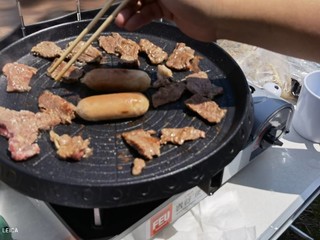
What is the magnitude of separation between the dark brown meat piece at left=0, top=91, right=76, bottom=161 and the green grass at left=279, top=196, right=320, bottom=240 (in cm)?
190

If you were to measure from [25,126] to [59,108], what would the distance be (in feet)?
0.52

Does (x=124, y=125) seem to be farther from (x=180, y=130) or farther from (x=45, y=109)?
(x=45, y=109)

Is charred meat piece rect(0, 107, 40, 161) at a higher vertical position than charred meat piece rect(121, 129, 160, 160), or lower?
higher

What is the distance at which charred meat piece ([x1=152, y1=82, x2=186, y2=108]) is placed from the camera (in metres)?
1.70

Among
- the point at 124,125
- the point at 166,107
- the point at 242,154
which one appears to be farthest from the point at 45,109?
the point at 242,154

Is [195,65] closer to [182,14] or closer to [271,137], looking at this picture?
[182,14]

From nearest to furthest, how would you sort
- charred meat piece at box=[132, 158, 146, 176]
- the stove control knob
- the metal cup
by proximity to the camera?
charred meat piece at box=[132, 158, 146, 176] < the stove control knob < the metal cup

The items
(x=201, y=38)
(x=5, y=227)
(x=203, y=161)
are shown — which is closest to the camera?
(x=203, y=161)

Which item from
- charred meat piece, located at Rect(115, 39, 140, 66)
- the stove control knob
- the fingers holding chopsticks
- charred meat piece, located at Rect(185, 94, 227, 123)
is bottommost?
the stove control knob

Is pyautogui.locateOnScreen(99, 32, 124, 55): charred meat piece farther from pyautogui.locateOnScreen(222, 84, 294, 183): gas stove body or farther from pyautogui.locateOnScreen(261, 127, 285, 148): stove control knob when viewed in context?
pyautogui.locateOnScreen(261, 127, 285, 148): stove control knob

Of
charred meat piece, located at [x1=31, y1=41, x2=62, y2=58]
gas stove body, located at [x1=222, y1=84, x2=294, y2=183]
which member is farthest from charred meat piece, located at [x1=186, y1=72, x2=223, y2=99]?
charred meat piece, located at [x1=31, y1=41, x2=62, y2=58]

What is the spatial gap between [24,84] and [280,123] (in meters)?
1.26

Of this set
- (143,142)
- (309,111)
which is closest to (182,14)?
(143,142)

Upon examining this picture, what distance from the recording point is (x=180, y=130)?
1.56 metres
